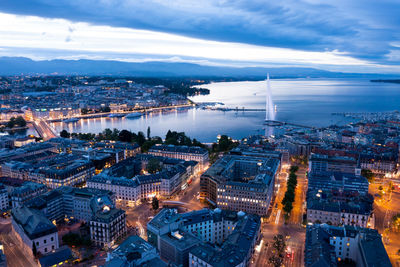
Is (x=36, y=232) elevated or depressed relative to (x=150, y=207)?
elevated

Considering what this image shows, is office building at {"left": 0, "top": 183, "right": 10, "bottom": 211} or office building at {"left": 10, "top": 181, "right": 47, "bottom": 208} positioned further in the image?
office building at {"left": 0, "top": 183, "right": 10, "bottom": 211}

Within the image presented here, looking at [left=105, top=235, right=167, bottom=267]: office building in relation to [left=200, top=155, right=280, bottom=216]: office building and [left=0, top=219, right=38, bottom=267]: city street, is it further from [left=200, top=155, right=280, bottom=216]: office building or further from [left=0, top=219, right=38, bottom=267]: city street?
[left=200, top=155, right=280, bottom=216]: office building

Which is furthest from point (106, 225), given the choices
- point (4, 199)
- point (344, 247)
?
point (344, 247)

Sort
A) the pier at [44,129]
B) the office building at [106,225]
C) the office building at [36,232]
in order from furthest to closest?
the pier at [44,129], the office building at [106,225], the office building at [36,232]

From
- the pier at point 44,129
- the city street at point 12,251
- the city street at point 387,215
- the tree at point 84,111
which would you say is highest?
the tree at point 84,111

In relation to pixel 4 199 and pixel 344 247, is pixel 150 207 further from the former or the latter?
pixel 344 247

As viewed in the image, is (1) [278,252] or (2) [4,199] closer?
(1) [278,252]

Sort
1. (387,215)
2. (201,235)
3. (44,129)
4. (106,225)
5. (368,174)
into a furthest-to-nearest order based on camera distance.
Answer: (44,129) → (368,174) → (387,215) → (201,235) → (106,225)

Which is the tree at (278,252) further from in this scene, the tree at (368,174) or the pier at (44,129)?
the pier at (44,129)

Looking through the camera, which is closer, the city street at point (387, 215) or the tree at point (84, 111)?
the city street at point (387, 215)

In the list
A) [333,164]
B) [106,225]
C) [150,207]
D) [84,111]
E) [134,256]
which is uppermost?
[84,111]

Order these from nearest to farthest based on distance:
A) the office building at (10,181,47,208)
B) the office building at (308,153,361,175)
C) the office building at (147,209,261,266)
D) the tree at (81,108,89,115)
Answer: the office building at (147,209,261,266) → the office building at (10,181,47,208) → the office building at (308,153,361,175) → the tree at (81,108,89,115)

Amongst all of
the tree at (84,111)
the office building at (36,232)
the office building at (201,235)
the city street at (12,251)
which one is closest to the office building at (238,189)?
the office building at (201,235)

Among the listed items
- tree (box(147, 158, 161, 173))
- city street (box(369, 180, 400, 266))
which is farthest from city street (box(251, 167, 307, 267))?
tree (box(147, 158, 161, 173))
